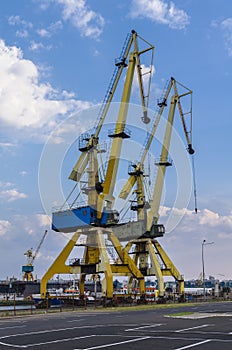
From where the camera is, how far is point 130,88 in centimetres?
7719

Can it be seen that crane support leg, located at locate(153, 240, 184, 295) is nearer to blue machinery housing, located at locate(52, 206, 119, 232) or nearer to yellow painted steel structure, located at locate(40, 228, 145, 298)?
yellow painted steel structure, located at locate(40, 228, 145, 298)

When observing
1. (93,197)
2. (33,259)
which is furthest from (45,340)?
(33,259)

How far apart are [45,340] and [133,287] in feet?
237

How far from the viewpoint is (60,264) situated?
71.5 m

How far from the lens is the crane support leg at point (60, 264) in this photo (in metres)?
70.8

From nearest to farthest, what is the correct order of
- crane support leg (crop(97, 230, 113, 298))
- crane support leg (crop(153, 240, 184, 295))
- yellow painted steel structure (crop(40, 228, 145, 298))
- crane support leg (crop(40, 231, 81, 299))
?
crane support leg (crop(97, 230, 113, 298)) < yellow painted steel structure (crop(40, 228, 145, 298)) < crane support leg (crop(40, 231, 81, 299)) < crane support leg (crop(153, 240, 184, 295))

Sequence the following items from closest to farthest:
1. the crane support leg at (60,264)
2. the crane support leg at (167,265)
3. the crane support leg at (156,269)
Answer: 1. the crane support leg at (60,264)
2. the crane support leg at (156,269)
3. the crane support leg at (167,265)

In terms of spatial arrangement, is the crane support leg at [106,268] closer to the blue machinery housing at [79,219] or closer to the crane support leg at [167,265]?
the blue machinery housing at [79,219]

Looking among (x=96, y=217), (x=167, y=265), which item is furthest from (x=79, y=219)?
(x=167, y=265)

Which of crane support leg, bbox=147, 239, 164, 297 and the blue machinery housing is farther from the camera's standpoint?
crane support leg, bbox=147, 239, 164, 297

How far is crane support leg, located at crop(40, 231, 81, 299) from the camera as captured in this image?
2785 inches

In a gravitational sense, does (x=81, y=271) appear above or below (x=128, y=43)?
below

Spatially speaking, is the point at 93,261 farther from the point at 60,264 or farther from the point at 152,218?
the point at 152,218

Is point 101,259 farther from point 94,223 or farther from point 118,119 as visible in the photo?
point 118,119
